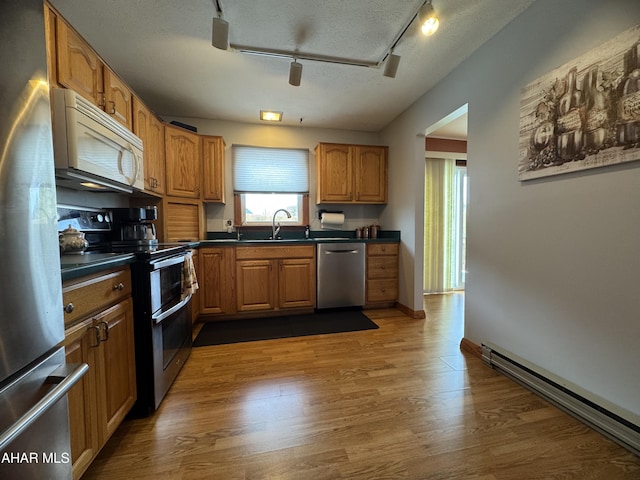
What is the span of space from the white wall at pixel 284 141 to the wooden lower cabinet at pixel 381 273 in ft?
2.16

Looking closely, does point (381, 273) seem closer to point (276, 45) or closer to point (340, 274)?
point (340, 274)

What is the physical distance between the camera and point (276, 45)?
193cm

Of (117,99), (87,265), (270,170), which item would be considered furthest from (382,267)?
(117,99)

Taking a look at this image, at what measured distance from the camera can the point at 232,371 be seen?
1865 mm

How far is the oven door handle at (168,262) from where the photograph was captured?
146cm

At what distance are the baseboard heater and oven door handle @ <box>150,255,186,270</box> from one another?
2319 mm

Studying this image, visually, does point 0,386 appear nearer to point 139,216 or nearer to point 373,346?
point 139,216

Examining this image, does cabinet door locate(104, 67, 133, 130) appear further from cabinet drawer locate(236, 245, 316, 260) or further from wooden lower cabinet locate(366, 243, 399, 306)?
wooden lower cabinet locate(366, 243, 399, 306)

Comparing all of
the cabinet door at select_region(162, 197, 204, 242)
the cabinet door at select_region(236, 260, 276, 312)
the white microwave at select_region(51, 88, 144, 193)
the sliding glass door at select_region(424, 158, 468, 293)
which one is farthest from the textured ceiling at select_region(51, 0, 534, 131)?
the cabinet door at select_region(236, 260, 276, 312)

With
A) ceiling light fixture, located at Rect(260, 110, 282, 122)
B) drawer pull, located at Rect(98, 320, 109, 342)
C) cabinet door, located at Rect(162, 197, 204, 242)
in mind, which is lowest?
drawer pull, located at Rect(98, 320, 109, 342)

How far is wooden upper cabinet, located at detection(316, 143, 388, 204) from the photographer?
3.34 metres

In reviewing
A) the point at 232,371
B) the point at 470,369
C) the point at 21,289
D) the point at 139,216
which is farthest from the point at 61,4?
the point at 470,369

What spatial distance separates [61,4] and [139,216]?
1334 millimetres

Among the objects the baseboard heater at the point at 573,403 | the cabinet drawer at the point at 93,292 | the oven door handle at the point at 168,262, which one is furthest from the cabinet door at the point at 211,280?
the baseboard heater at the point at 573,403
